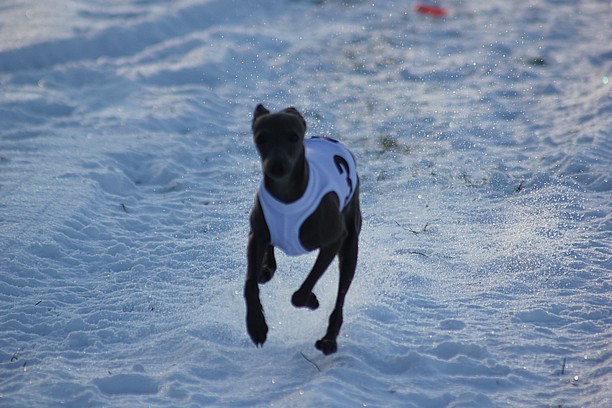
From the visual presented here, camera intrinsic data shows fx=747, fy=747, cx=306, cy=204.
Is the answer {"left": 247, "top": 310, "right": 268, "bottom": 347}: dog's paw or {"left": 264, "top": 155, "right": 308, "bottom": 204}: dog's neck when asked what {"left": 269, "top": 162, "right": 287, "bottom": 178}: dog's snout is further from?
{"left": 247, "top": 310, "right": 268, "bottom": 347}: dog's paw

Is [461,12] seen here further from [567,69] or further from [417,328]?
[417,328]

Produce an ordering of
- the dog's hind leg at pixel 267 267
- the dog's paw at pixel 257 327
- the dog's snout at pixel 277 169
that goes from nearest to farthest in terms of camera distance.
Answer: the dog's snout at pixel 277 169 < the dog's paw at pixel 257 327 < the dog's hind leg at pixel 267 267

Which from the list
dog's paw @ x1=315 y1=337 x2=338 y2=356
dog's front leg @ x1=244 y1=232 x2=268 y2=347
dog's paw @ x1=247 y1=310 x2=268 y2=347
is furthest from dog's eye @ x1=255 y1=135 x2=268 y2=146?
dog's paw @ x1=315 y1=337 x2=338 y2=356

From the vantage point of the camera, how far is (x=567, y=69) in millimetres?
11234

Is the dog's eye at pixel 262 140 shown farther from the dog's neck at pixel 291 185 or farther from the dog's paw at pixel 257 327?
the dog's paw at pixel 257 327

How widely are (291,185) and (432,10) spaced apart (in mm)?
12821

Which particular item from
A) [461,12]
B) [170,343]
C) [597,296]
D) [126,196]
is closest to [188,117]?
[126,196]

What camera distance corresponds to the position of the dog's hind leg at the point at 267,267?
4.50 m

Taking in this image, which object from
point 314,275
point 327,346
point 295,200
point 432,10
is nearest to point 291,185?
point 295,200

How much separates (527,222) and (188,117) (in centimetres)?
457

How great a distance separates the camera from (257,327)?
3938mm

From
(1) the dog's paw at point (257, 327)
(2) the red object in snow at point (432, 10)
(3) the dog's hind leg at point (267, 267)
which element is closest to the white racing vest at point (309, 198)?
(1) the dog's paw at point (257, 327)

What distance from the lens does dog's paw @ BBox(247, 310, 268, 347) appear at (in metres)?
3.93

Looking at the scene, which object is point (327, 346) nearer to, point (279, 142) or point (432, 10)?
point (279, 142)
